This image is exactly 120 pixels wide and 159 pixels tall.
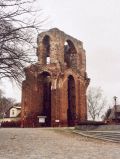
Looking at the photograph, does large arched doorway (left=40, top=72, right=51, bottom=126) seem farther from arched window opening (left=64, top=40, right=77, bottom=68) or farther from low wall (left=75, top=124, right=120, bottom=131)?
low wall (left=75, top=124, right=120, bottom=131)

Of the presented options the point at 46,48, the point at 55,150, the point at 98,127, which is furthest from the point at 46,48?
the point at 55,150

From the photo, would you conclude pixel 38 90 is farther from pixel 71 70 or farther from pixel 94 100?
pixel 94 100

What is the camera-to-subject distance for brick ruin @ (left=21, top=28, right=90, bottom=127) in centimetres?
5278

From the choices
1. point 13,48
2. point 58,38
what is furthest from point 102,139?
point 58,38

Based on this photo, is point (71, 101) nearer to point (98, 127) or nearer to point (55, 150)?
point (98, 127)

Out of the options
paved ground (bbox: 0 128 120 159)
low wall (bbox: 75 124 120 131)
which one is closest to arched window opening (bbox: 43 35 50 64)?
low wall (bbox: 75 124 120 131)

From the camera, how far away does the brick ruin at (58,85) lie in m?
52.8

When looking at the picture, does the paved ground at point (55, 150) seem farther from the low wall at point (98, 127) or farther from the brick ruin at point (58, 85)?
the brick ruin at point (58, 85)

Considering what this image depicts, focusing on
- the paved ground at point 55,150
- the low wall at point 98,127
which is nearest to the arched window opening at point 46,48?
the low wall at point 98,127

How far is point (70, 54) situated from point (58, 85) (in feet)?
28.3

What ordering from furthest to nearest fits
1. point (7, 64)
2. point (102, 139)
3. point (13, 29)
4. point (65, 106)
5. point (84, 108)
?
point (84, 108), point (65, 106), point (102, 139), point (7, 64), point (13, 29)

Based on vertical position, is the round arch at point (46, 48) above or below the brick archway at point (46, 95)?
above

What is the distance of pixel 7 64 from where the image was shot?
19375 millimetres

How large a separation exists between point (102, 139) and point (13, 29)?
11.9 meters
